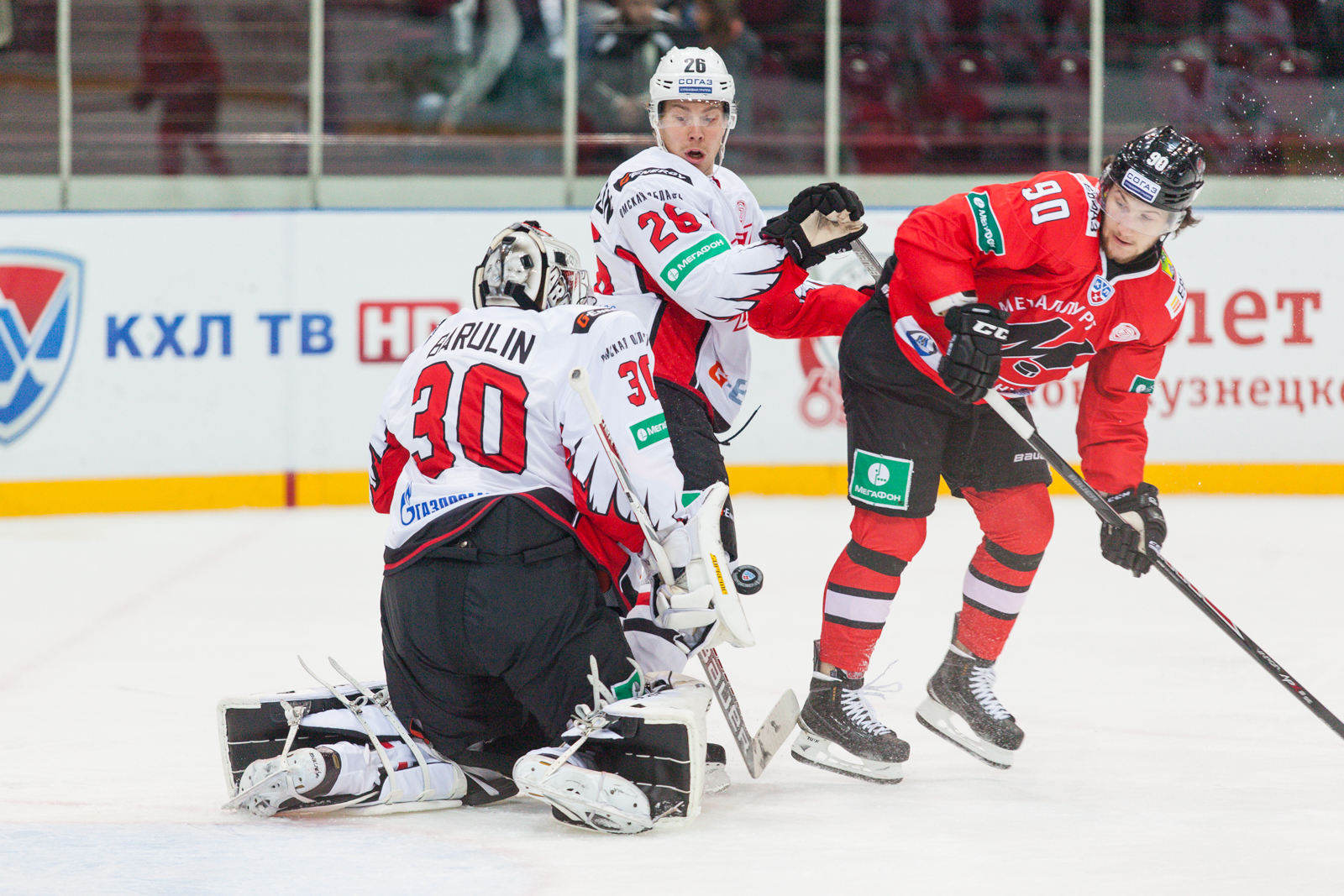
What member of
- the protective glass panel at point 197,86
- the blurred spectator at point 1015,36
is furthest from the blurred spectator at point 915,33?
the protective glass panel at point 197,86

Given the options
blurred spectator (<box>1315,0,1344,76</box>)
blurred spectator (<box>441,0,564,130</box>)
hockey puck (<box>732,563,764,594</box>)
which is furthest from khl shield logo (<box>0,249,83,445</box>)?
blurred spectator (<box>1315,0,1344,76</box>)

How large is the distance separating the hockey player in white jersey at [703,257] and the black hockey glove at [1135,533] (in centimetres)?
62

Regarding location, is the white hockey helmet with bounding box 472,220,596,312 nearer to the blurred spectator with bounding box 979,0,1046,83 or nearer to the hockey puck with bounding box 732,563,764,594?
the hockey puck with bounding box 732,563,764,594

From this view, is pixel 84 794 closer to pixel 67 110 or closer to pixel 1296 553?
pixel 1296 553

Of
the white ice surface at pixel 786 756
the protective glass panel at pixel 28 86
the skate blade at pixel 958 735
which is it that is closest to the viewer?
the white ice surface at pixel 786 756

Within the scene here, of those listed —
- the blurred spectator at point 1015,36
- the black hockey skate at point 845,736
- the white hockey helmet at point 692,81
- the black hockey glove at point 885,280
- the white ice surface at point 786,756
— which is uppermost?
the blurred spectator at point 1015,36

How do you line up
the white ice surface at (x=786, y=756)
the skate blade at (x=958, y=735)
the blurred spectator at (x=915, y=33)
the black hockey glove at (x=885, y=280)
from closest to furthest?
the white ice surface at (x=786, y=756) → the skate blade at (x=958, y=735) → the black hockey glove at (x=885, y=280) → the blurred spectator at (x=915, y=33)

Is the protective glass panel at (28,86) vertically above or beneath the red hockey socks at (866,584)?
above

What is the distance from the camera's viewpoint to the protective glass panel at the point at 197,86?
20.7 feet

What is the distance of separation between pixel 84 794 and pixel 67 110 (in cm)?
416

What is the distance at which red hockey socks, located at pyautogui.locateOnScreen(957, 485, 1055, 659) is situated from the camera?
2984 millimetres

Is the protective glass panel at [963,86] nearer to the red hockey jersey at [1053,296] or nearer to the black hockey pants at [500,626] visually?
the red hockey jersey at [1053,296]

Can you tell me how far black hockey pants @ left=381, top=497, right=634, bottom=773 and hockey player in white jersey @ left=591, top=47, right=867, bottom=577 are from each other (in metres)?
0.45

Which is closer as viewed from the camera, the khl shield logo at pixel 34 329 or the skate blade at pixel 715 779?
the skate blade at pixel 715 779
